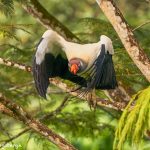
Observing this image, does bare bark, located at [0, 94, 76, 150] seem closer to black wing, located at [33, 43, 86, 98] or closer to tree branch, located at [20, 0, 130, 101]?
black wing, located at [33, 43, 86, 98]

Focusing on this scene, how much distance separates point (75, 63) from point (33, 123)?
0.42m

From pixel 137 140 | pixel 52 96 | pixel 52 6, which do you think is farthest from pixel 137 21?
pixel 137 140

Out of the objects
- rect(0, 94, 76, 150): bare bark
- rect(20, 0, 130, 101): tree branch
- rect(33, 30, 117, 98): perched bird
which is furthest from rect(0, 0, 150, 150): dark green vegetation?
rect(0, 94, 76, 150): bare bark

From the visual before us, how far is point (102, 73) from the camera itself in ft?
8.46

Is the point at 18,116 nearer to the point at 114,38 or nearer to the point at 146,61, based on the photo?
the point at 146,61

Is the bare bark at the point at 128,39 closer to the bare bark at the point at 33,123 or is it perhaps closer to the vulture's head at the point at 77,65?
the vulture's head at the point at 77,65

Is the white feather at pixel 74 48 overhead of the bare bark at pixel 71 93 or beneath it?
overhead

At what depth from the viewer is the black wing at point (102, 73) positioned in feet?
8.34

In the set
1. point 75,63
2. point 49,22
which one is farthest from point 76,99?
point 75,63

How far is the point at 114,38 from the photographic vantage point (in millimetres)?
3525

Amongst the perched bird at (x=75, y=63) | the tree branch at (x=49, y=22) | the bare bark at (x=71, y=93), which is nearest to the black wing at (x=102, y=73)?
the perched bird at (x=75, y=63)

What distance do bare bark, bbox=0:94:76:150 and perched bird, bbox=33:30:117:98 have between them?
0.46 ft

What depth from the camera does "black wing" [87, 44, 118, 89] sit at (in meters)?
2.54

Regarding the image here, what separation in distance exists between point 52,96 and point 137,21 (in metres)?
2.37
